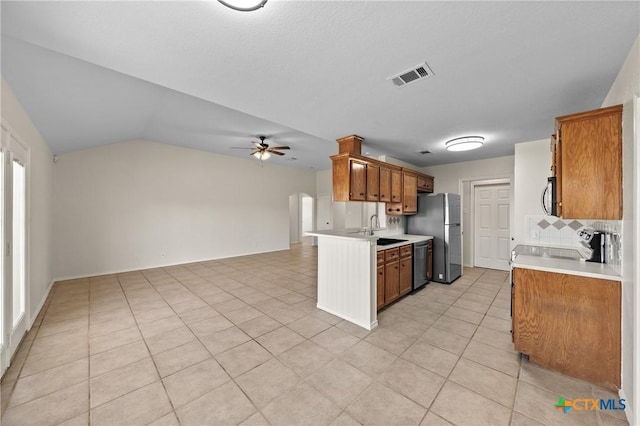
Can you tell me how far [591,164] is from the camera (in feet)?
6.35

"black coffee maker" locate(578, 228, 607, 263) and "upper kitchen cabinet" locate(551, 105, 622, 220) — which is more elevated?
"upper kitchen cabinet" locate(551, 105, 622, 220)

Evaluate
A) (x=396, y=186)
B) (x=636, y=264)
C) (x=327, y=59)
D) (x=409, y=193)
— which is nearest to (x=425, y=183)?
(x=409, y=193)

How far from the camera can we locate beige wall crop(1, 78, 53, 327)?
2.39 meters

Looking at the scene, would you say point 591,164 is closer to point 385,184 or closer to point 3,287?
point 385,184

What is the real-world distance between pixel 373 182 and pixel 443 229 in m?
1.88

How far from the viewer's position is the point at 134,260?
5.45m

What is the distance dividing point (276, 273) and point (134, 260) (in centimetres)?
319

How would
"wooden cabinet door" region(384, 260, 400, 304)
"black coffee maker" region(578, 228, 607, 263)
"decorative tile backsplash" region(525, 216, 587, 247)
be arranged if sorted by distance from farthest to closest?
"decorative tile backsplash" region(525, 216, 587, 247), "wooden cabinet door" region(384, 260, 400, 304), "black coffee maker" region(578, 228, 607, 263)

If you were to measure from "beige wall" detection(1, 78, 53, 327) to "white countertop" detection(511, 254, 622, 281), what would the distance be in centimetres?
475

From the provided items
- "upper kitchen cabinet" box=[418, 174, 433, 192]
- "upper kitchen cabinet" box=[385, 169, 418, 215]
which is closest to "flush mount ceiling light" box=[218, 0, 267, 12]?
"upper kitchen cabinet" box=[385, 169, 418, 215]

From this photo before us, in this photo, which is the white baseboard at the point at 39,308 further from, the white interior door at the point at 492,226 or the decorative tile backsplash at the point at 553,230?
the white interior door at the point at 492,226

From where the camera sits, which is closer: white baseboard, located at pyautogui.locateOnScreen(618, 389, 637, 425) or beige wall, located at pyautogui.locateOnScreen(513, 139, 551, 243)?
white baseboard, located at pyautogui.locateOnScreen(618, 389, 637, 425)

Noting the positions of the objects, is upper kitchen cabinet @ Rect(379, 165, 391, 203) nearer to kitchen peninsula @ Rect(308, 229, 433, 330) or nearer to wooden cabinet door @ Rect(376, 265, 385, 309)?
kitchen peninsula @ Rect(308, 229, 433, 330)

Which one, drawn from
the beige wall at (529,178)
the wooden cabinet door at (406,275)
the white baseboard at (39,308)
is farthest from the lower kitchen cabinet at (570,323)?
the white baseboard at (39,308)
